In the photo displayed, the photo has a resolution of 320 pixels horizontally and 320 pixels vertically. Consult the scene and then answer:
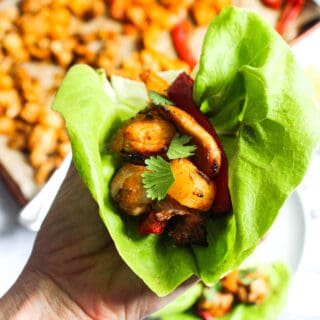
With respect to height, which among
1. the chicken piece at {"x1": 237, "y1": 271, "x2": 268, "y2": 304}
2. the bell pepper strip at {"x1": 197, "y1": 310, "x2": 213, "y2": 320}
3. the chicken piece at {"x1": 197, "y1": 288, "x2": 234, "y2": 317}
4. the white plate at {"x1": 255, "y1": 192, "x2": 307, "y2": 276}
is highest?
the white plate at {"x1": 255, "y1": 192, "x2": 307, "y2": 276}

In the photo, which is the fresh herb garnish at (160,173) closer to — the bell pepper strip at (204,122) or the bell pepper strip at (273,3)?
the bell pepper strip at (204,122)

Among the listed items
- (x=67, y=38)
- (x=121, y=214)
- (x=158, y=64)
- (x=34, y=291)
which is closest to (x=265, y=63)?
(x=121, y=214)

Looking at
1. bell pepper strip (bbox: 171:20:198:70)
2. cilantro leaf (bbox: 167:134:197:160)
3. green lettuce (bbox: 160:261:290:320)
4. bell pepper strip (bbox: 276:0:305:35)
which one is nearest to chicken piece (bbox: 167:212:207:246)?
cilantro leaf (bbox: 167:134:197:160)

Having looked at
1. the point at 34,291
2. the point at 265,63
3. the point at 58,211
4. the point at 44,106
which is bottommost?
the point at 44,106

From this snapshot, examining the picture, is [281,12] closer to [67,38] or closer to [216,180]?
[67,38]

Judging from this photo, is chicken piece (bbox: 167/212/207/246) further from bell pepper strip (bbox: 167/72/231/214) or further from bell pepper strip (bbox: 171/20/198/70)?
bell pepper strip (bbox: 171/20/198/70)

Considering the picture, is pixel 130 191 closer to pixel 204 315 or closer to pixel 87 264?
pixel 87 264
